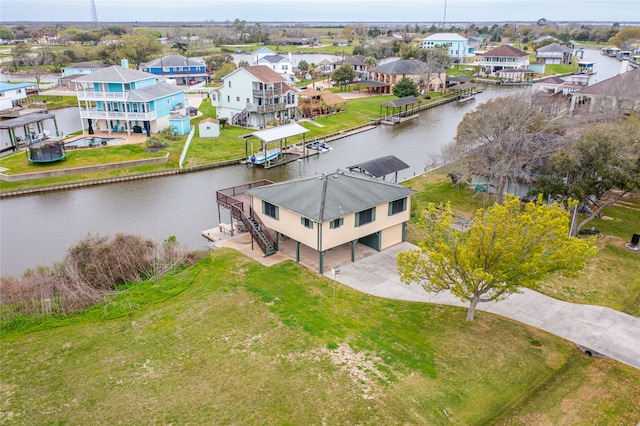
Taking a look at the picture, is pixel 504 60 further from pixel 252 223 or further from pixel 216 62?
pixel 252 223

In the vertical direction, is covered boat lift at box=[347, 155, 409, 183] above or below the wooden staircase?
above

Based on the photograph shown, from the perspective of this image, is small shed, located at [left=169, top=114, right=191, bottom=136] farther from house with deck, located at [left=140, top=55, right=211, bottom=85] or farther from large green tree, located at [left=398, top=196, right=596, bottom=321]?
house with deck, located at [left=140, top=55, right=211, bottom=85]

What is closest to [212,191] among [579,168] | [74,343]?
[74,343]

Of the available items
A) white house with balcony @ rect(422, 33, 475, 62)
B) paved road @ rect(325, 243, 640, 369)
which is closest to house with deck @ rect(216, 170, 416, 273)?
paved road @ rect(325, 243, 640, 369)

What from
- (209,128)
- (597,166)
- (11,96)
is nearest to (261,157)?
(209,128)

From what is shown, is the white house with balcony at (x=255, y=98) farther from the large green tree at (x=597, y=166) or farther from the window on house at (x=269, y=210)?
the large green tree at (x=597, y=166)

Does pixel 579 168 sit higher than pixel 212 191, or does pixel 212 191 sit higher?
pixel 579 168

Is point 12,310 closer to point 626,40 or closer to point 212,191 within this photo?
point 212,191
